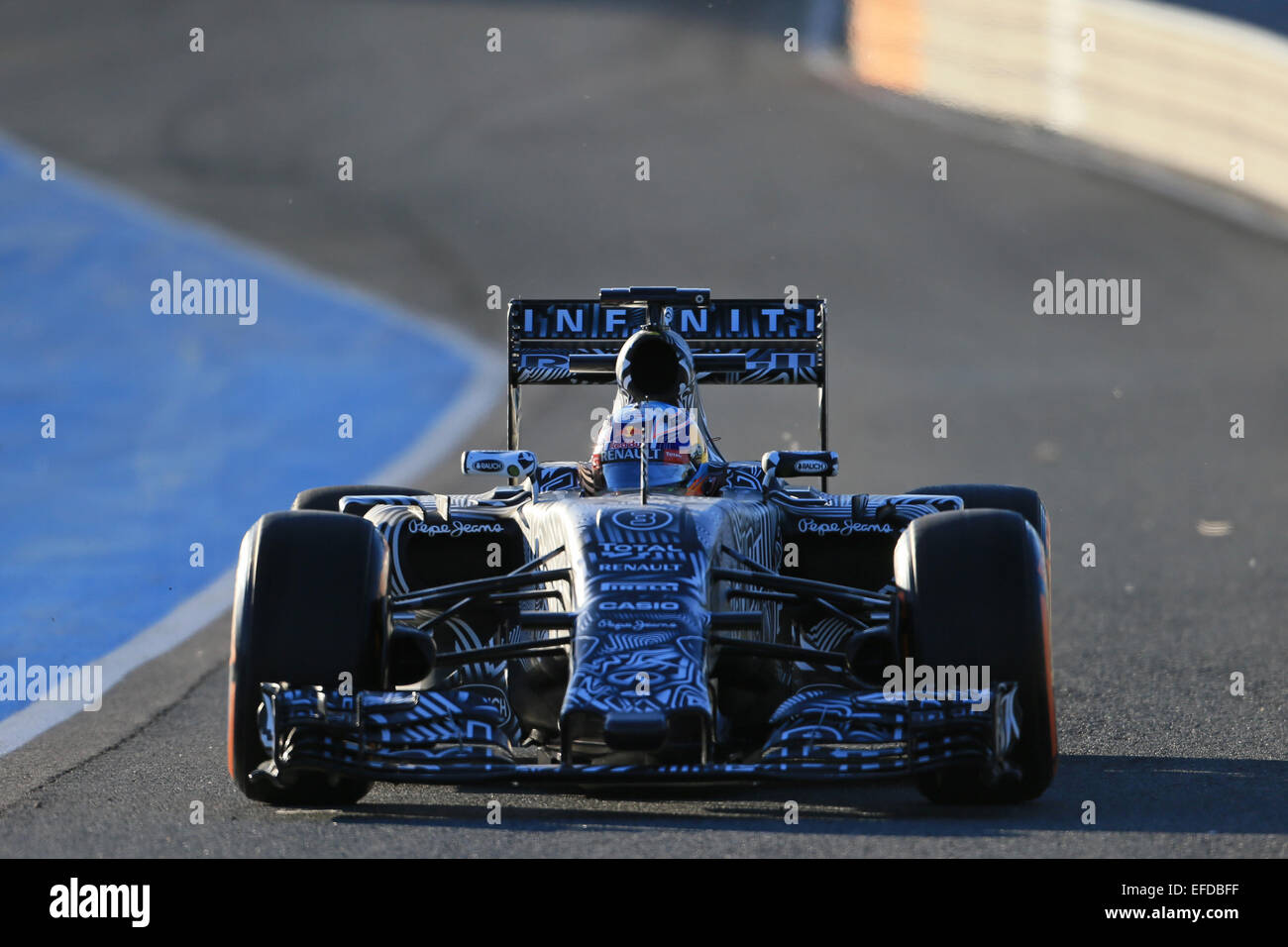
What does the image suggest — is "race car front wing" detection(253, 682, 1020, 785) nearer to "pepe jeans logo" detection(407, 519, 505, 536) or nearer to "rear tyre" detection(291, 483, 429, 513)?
"pepe jeans logo" detection(407, 519, 505, 536)

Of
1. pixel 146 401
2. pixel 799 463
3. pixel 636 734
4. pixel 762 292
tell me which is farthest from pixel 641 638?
pixel 762 292

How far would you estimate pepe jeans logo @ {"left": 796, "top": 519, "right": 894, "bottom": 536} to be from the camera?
8.16 metres

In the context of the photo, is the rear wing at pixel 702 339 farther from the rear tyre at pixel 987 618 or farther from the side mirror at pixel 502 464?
the rear tyre at pixel 987 618

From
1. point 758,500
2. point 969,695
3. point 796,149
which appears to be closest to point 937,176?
point 796,149

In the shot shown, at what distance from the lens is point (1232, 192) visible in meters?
24.4

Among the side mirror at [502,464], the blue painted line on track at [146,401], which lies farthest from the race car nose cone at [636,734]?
the blue painted line on track at [146,401]

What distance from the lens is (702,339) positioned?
9.71 m

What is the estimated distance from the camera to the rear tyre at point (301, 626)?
22.2 feet

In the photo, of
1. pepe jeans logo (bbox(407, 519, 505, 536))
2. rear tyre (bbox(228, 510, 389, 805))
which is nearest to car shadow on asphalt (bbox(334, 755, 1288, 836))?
rear tyre (bbox(228, 510, 389, 805))

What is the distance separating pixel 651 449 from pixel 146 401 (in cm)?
957

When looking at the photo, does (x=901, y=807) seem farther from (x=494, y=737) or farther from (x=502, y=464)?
(x=502, y=464)

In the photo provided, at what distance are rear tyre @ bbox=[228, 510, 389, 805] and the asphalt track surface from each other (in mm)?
150

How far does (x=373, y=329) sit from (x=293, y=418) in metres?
3.62
